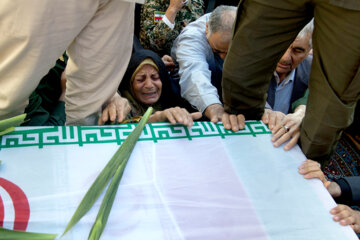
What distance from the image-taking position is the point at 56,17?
2.91 feet

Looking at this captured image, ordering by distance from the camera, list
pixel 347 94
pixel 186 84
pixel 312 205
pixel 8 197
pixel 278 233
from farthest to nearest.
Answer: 1. pixel 186 84
2. pixel 347 94
3. pixel 312 205
4. pixel 278 233
5. pixel 8 197

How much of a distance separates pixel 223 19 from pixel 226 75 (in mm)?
532

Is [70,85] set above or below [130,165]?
above

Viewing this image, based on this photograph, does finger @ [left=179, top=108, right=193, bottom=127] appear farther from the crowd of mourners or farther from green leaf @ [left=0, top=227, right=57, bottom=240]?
green leaf @ [left=0, top=227, right=57, bottom=240]

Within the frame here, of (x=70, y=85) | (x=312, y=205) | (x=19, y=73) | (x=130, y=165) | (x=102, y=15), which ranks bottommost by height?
(x=312, y=205)

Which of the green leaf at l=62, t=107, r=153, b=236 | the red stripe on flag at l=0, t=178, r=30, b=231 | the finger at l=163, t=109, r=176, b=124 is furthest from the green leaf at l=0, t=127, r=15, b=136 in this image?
the finger at l=163, t=109, r=176, b=124

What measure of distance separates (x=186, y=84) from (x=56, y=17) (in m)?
0.97

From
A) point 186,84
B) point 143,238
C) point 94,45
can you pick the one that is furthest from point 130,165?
point 186,84

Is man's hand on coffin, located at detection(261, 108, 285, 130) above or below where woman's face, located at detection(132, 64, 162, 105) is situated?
above

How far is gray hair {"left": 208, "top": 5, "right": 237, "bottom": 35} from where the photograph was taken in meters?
1.82

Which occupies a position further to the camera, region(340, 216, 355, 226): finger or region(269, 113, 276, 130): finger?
region(269, 113, 276, 130): finger

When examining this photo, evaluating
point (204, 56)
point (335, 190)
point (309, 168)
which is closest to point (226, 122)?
point (309, 168)

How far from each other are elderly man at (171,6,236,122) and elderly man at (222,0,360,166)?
25cm

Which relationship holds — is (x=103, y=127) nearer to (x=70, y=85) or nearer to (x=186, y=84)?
(x=70, y=85)
